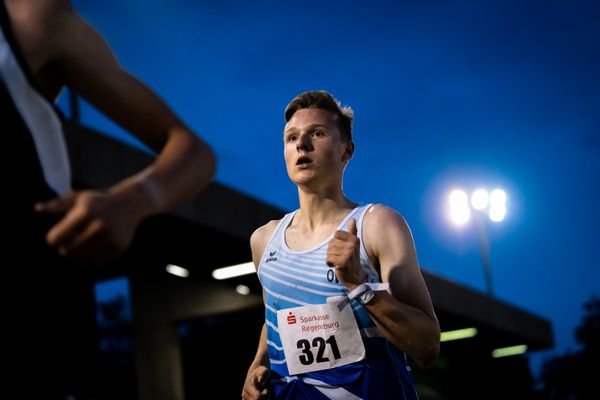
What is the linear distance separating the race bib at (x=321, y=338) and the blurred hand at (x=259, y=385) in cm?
11

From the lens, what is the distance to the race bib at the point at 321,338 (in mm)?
3023

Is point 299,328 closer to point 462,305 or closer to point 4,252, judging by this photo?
point 4,252

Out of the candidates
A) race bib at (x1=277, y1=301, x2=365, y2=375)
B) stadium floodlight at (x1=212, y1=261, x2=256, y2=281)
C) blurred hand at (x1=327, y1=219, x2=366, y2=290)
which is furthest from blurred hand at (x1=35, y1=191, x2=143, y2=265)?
stadium floodlight at (x1=212, y1=261, x2=256, y2=281)

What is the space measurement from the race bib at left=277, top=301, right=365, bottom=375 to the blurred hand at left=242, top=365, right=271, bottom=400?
11 centimetres

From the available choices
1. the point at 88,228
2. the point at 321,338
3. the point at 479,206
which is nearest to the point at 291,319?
the point at 321,338

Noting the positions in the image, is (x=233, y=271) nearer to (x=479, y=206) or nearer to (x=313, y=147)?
(x=479, y=206)

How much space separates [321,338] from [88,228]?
1.96 metres

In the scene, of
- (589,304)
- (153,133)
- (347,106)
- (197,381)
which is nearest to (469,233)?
(197,381)

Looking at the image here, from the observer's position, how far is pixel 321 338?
3.06 m

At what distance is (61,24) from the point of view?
1430mm

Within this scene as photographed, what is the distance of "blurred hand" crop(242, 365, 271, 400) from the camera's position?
3112 millimetres

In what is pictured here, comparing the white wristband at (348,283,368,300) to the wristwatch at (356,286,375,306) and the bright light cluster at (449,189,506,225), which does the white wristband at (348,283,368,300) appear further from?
the bright light cluster at (449,189,506,225)

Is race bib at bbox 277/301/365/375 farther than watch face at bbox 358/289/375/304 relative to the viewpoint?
Yes

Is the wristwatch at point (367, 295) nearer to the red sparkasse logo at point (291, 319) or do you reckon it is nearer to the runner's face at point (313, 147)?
the red sparkasse logo at point (291, 319)
